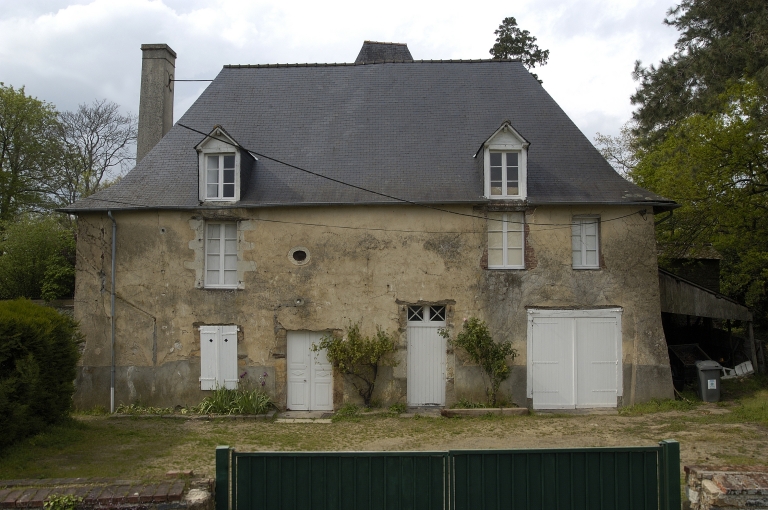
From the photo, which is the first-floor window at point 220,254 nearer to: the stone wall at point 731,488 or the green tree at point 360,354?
the green tree at point 360,354

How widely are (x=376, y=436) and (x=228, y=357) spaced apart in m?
3.99

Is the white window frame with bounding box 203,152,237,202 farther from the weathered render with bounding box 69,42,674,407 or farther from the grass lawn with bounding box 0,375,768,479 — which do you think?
the grass lawn with bounding box 0,375,768,479

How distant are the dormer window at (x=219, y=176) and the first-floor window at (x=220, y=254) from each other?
660 mm

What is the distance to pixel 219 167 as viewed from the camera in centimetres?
1363

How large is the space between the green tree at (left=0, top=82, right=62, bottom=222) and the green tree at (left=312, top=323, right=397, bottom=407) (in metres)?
22.2

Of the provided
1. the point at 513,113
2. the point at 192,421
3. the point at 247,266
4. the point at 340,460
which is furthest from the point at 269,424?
the point at 513,113

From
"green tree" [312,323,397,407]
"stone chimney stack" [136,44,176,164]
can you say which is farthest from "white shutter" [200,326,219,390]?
"stone chimney stack" [136,44,176,164]

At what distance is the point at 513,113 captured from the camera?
1516 centimetres

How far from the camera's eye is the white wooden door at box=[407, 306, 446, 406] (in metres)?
13.5

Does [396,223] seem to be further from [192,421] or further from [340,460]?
[340,460]

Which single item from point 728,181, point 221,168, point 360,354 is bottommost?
point 360,354

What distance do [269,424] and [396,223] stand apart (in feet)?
15.7

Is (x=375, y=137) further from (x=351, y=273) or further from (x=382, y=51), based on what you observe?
(x=382, y=51)

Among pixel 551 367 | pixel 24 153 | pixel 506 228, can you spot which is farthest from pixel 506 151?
pixel 24 153
